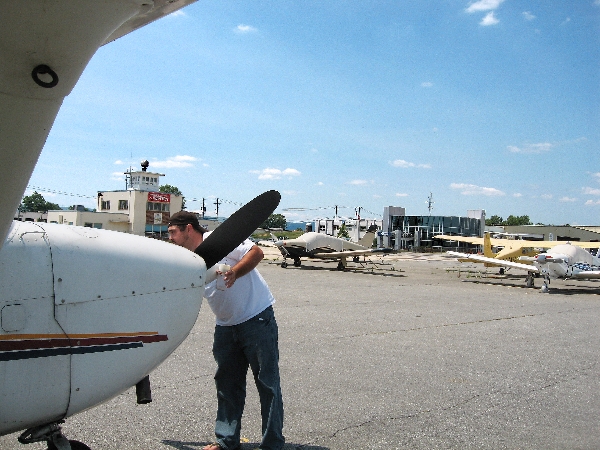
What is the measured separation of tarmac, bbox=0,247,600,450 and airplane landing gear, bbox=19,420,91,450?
2.81ft

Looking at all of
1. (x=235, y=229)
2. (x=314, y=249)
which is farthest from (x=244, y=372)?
(x=314, y=249)

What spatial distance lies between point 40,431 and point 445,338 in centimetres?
653

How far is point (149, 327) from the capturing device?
8.84ft

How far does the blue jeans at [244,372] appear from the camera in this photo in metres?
3.38

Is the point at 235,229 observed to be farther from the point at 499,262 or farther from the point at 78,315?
the point at 499,262

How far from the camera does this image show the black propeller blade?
3182mm

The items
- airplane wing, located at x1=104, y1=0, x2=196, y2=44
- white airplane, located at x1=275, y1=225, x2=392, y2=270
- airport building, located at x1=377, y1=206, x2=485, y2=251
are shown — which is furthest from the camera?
airport building, located at x1=377, y1=206, x2=485, y2=251

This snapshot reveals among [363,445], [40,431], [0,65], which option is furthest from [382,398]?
[0,65]

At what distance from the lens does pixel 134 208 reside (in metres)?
46.5

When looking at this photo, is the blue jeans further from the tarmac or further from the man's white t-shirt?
the tarmac

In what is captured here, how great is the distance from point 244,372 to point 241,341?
0.32 m

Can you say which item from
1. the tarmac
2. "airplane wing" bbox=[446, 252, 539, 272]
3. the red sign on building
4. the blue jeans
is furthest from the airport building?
the blue jeans

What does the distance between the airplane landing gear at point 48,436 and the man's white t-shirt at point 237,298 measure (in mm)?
1224

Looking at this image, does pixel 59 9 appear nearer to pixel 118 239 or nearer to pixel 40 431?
pixel 118 239
